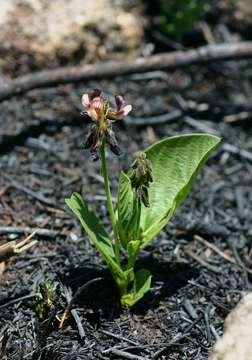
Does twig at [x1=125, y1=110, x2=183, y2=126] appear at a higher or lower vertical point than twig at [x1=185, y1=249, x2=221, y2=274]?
higher

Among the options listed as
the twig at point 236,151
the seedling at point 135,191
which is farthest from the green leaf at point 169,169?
the twig at point 236,151

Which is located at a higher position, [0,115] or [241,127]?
[0,115]

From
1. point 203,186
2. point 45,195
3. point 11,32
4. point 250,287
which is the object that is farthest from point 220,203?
point 11,32

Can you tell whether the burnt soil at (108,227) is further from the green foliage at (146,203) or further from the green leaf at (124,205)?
the green leaf at (124,205)

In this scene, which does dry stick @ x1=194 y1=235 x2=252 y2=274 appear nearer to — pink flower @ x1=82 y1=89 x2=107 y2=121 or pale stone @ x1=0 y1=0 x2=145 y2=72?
pink flower @ x1=82 y1=89 x2=107 y2=121

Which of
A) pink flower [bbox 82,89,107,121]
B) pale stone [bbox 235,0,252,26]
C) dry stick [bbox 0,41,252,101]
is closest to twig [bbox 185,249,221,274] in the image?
pink flower [bbox 82,89,107,121]

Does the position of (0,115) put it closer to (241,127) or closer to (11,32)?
(11,32)
